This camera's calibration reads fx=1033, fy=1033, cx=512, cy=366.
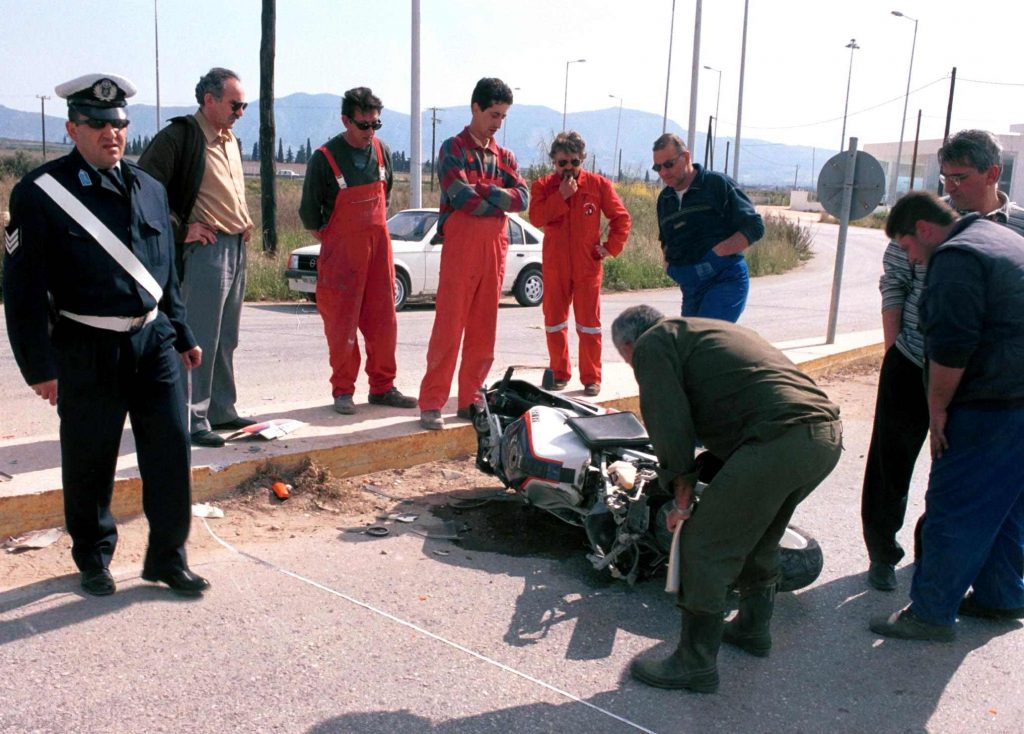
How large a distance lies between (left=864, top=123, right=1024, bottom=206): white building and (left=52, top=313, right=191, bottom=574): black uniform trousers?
58.6 metres

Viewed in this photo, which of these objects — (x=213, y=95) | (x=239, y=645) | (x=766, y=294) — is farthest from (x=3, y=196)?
(x=239, y=645)

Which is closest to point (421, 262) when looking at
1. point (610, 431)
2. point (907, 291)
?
point (610, 431)

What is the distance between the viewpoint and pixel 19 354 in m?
3.94

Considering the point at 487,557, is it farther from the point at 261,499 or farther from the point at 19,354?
the point at 19,354

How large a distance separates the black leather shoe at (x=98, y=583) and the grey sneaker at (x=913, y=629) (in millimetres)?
3235

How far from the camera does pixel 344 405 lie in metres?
6.84

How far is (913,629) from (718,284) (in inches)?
119

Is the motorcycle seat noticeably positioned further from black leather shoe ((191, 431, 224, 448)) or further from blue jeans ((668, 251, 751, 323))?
black leather shoe ((191, 431, 224, 448))

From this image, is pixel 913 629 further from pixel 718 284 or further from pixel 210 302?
pixel 210 302

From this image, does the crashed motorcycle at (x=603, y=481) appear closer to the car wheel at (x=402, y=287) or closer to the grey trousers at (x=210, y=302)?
the grey trousers at (x=210, y=302)

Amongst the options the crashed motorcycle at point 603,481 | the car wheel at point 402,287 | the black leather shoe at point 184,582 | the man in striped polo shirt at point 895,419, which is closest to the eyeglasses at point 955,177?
the man in striped polo shirt at point 895,419

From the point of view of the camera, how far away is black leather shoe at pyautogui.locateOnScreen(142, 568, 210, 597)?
429cm

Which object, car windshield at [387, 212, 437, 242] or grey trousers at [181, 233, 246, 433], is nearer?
grey trousers at [181, 233, 246, 433]

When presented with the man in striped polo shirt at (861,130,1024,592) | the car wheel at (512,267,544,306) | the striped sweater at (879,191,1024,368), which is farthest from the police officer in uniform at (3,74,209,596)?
the car wheel at (512,267,544,306)
